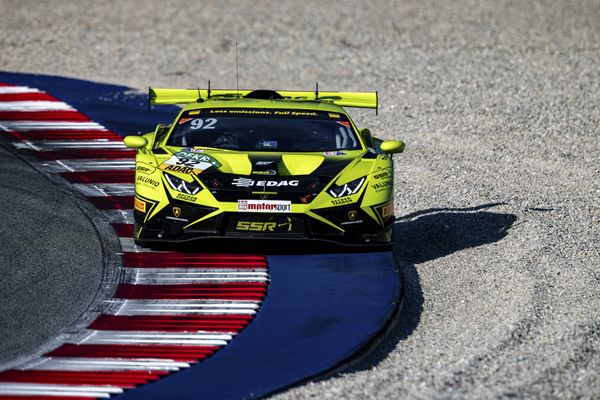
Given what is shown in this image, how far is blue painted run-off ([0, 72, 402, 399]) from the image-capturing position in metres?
7.79

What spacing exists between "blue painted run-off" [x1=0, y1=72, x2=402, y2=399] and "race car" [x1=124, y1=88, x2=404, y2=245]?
34cm

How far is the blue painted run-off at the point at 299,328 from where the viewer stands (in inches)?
307

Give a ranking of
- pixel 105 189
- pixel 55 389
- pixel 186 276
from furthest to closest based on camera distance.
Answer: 1. pixel 105 189
2. pixel 186 276
3. pixel 55 389

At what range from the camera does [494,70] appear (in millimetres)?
21469

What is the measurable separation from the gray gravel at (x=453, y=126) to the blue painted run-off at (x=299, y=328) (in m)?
0.24

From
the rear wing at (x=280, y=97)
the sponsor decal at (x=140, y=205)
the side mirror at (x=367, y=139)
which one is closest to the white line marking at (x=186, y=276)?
the sponsor decal at (x=140, y=205)

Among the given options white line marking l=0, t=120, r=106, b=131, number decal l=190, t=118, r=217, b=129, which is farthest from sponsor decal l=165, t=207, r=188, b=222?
white line marking l=0, t=120, r=106, b=131

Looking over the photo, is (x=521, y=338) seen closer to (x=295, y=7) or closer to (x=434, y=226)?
(x=434, y=226)

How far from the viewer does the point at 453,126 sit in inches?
682

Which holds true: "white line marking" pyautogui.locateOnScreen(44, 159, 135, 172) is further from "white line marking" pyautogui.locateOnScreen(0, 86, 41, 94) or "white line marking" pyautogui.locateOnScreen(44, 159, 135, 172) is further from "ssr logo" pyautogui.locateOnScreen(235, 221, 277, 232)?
"ssr logo" pyautogui.locateOnScreen(235, 221, 277, 232)

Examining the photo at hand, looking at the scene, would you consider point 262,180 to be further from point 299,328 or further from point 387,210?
point 299,328

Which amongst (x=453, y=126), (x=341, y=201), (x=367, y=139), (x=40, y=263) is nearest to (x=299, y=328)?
(x=341, y=201)

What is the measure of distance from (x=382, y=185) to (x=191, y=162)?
1.69 meters

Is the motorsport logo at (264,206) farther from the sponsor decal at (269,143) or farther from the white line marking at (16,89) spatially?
the white line marking at (16,89)
